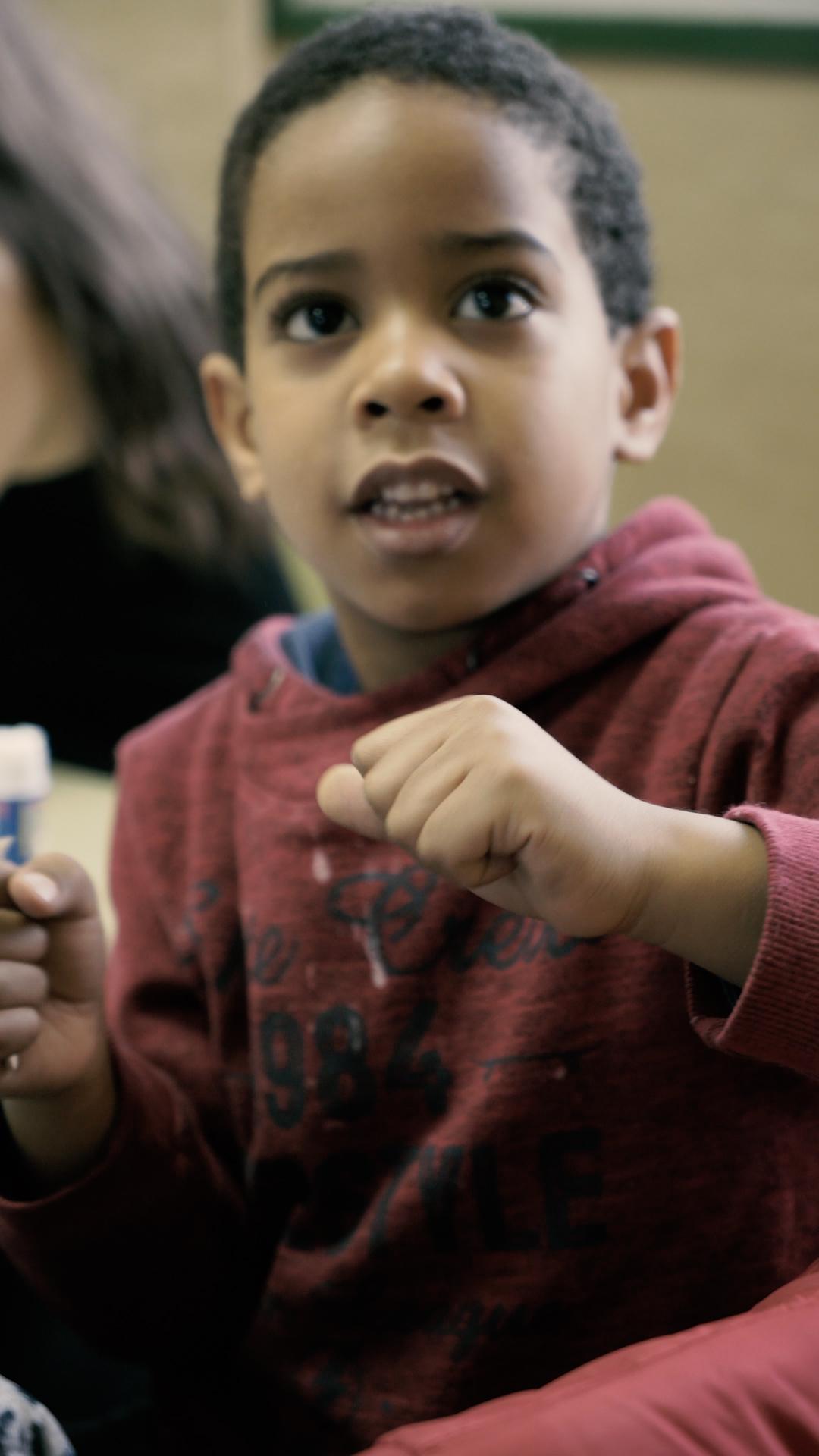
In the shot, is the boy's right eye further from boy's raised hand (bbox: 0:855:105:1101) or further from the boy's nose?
boy's raised hand (bbox: 0:855:105:1101)

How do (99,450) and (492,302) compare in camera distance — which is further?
(99,450)

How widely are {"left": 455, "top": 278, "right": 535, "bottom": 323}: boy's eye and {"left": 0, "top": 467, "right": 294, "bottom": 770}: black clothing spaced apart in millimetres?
711

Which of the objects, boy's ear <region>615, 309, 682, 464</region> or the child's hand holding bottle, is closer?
the child's hand holding bottle

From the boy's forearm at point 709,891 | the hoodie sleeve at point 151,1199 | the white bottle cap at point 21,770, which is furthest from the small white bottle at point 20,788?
the boy's forearm at point 709,891

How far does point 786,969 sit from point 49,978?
1.26ft

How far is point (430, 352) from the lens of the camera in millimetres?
720

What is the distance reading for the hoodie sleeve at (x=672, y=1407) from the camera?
469mm

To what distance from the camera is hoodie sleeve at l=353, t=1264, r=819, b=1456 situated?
469 millimetres

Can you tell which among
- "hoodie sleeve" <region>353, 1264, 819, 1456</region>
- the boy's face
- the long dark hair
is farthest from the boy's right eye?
the long dark hair

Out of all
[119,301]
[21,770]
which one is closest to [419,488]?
[21,770]

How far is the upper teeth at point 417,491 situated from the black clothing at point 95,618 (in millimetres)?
698

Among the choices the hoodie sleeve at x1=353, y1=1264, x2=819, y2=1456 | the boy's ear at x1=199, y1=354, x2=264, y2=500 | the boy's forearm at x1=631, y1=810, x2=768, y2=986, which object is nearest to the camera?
the hoodie sleeve at x1=353, y1=1264, x2=819, y2=1456

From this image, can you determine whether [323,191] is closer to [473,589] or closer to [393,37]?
[393,37]

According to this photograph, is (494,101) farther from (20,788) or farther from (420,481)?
(20,788)
